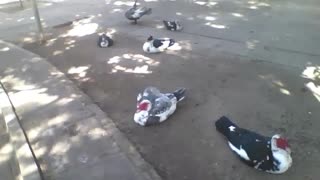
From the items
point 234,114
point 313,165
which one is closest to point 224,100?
point 234,114

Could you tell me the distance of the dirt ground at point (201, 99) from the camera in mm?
4430

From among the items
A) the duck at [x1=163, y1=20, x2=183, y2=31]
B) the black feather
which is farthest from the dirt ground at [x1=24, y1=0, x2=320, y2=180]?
the duck at [x1=163, y1=20, x2=183, y2=31]

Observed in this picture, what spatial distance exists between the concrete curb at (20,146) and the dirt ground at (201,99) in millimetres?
Answer: 1209

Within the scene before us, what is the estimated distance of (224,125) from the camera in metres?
4.87

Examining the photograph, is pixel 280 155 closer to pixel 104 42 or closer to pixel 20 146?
pixel 20 146

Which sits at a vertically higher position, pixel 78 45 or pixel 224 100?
pixel 224 100

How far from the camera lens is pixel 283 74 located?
6.55 metres

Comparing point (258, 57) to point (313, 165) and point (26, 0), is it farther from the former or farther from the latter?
point (26, 0)

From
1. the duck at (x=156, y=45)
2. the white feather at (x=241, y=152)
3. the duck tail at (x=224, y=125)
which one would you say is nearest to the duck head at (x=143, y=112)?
the duck tail at (x=224, y=125)

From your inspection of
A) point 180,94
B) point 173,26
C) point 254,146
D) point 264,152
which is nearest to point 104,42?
point 173,26

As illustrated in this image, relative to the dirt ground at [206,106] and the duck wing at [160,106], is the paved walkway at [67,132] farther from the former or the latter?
the duck wing at [160,106]

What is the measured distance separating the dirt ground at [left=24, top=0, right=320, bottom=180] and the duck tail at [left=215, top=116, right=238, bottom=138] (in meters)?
0.09

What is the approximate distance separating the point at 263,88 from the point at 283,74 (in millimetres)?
687

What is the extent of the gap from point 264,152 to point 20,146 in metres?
2.94
